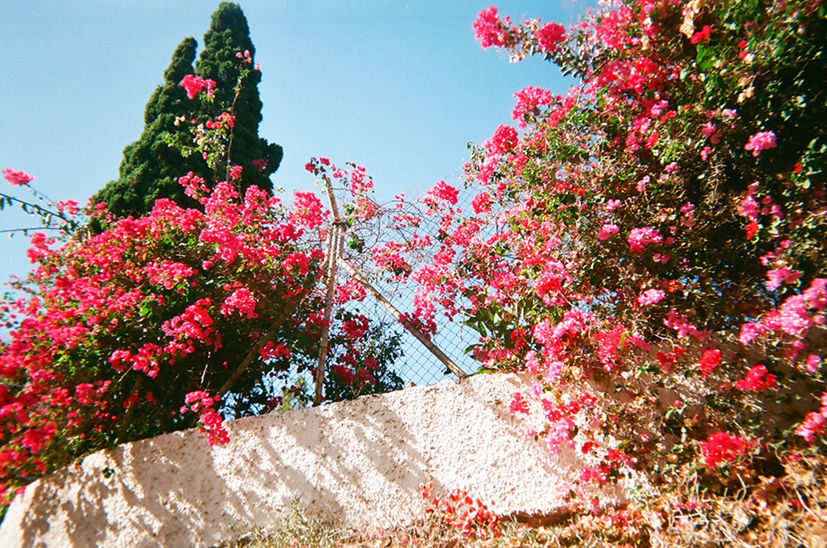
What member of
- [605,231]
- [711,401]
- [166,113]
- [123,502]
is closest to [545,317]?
[605,231]

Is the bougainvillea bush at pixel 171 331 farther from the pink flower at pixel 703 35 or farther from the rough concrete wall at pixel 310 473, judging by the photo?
the pink flower at pixel 703 35

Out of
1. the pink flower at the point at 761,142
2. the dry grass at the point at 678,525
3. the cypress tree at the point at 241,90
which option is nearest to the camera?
the dry grass at the point at 678,525

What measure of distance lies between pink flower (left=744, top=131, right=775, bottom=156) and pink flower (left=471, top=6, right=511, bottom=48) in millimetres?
2202

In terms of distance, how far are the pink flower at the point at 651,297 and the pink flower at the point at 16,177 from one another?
574 centimetres

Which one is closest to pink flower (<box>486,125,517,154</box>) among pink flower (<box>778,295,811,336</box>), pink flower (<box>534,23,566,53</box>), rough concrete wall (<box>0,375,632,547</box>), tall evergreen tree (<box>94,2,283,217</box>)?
pink flower (<box>534,23,566,53</box>)

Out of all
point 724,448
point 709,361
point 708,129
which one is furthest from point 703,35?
point 724,448

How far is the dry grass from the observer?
6.09 feet

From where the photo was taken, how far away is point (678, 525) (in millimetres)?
2053

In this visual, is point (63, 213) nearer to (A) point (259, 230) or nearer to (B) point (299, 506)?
(A) point (259, 230)

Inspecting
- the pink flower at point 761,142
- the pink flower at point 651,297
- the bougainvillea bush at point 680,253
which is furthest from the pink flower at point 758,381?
the pink flower at point 761,142

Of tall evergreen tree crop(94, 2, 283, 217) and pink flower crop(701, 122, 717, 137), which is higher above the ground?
tall evergreen tree crop(94, 2, 283, 217)

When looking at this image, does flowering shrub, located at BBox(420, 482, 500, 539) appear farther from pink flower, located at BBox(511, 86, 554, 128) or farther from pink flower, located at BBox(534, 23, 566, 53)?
pink flower, located at BBox(534, 23, 566, 53)

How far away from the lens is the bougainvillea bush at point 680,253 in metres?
2.20

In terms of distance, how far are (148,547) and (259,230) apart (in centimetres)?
264
